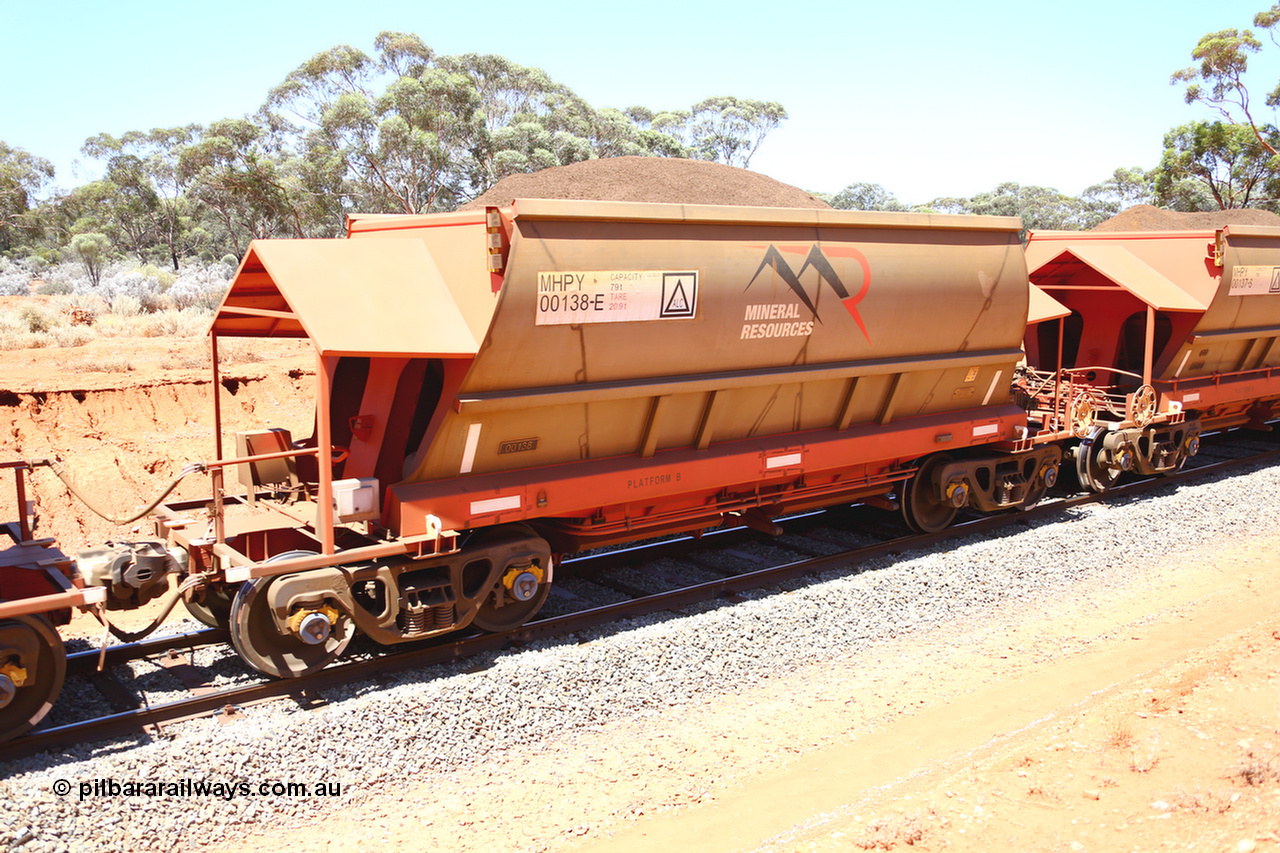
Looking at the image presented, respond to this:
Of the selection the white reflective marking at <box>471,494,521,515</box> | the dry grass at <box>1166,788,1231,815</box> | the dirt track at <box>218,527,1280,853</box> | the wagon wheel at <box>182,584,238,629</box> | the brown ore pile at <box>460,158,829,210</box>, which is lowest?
the dirt track at <box>218,527,1280,853</box>

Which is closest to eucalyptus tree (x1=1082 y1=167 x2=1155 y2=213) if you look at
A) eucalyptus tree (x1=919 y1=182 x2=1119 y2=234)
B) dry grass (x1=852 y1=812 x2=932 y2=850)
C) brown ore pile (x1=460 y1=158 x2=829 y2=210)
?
eucalyptus tree (x1=919 y1=182 x2=1119 y2=234)

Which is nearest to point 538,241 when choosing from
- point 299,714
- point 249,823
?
point 299,714

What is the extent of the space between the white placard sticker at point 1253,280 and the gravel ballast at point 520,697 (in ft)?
14.9

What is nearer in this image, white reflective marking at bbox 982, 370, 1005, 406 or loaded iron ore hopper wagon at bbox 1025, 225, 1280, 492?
white reflective marking at bbox 982, 370, 1005, 406

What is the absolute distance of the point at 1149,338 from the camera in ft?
40.7

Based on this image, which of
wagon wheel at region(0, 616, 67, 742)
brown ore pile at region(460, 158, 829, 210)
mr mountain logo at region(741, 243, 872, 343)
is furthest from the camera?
brown ore pile at region(460, 158, 829, 210)

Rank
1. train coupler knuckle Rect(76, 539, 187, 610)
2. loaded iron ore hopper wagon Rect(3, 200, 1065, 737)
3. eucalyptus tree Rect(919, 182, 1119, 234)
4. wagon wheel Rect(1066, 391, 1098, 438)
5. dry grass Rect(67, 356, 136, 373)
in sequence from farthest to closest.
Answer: eucalyptus tree Rect(919, 182, 1119, 234) → dry grass Rect(67, 356, 136, 373) → wagon wheel Rect(1066, 391, 1098, 438) → loaded iron ore hopper wagon Rect(3, 200, 1065, 737) → train coupler knuckle Rect(76, 539, 187, 610)

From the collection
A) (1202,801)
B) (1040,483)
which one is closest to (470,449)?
(1202,801)

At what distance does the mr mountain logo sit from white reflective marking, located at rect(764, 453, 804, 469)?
4.08 ft

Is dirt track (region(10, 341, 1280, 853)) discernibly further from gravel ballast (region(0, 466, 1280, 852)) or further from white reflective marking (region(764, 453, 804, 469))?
white reflective marking (region(764, 453, 804, 469))

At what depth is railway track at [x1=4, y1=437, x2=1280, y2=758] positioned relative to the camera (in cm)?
644

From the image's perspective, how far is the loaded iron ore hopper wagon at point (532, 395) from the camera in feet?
22.4

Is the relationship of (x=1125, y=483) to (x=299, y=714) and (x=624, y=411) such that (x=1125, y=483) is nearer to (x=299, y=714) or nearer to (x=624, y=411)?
(x=624, y=411)

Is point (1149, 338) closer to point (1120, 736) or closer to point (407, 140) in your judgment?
point (1120, 736)
